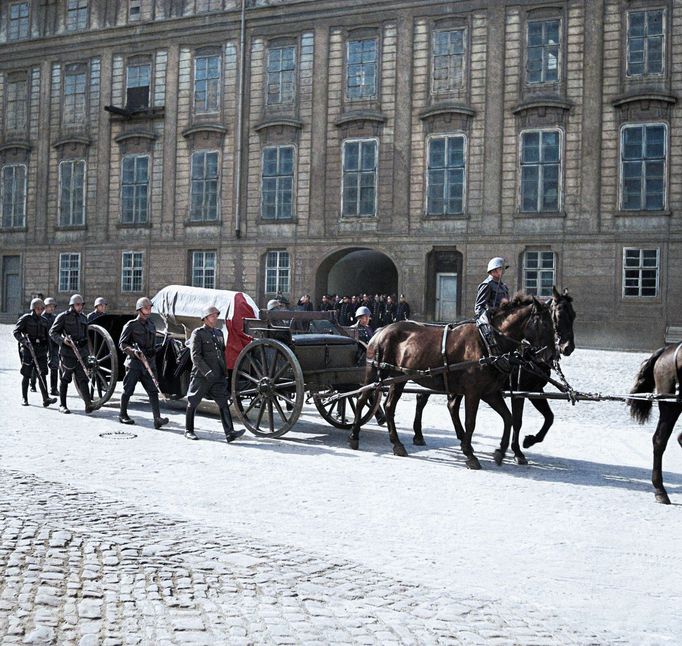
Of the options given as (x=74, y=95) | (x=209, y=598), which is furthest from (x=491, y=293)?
(x=74, y=95)

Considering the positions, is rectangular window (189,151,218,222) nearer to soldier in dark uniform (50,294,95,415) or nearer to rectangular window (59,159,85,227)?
rectangular window (59,159,85,227)

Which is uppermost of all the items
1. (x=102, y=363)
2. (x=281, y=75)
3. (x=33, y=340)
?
(x=281, y=75)

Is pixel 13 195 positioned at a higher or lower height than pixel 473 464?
higher

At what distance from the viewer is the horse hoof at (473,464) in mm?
8664

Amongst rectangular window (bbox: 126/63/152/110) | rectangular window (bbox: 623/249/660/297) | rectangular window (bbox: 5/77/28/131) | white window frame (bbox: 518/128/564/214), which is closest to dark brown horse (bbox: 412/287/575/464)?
rectangular window (bbox: 623/249/660/297)

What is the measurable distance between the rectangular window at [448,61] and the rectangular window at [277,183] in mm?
5713

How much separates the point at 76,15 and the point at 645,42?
2223 cm

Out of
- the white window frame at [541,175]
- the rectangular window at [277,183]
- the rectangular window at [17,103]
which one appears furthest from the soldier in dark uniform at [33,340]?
the rectangular window at [17,103]

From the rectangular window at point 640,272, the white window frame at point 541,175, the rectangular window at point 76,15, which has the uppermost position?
the rectangular window at point 76,15

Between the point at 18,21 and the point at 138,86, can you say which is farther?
the point at 18,21

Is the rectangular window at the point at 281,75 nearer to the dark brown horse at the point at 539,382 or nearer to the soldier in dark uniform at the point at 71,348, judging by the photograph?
the soldier in dark uniform at the point at 71,348

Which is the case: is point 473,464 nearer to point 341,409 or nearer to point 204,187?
point 341,409

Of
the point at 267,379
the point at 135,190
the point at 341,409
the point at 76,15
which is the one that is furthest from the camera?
the point at 76,15

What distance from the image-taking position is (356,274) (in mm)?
33719
